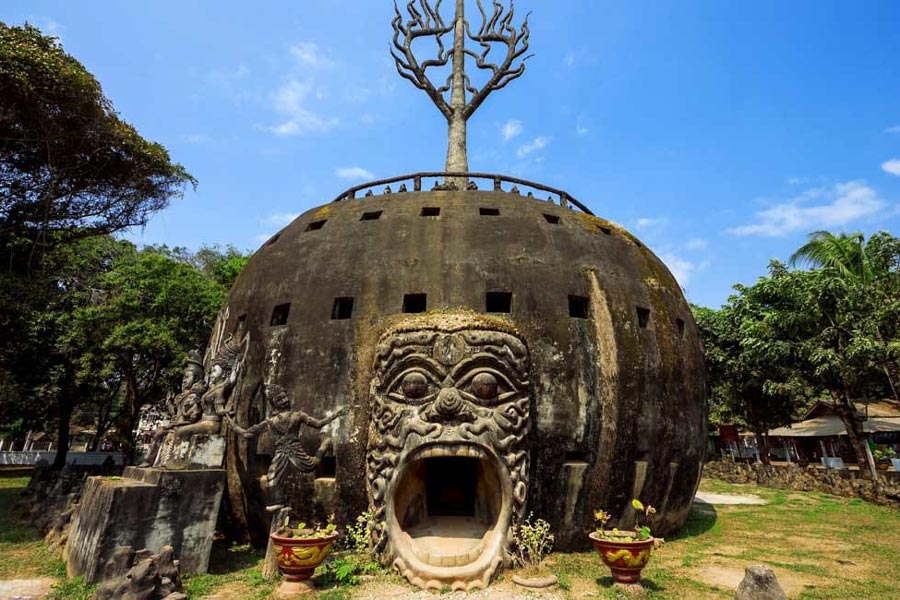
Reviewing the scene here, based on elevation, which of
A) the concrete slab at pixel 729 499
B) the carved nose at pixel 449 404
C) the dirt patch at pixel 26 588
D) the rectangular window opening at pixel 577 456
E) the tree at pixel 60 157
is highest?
the tree at pixel 60 157

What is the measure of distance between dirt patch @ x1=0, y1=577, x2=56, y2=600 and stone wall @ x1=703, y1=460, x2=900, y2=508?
23.1m

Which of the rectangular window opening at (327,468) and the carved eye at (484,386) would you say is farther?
the rectangular window opening at (327,468)

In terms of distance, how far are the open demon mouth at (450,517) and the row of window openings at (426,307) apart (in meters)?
3.26

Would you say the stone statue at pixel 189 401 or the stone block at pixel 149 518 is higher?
the stone statue at pixel 189 401

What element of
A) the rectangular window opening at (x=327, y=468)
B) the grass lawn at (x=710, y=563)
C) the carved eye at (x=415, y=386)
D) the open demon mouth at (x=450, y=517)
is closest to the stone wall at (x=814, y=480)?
the grass lawn at (x=710, y=563)

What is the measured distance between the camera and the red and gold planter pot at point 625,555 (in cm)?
834

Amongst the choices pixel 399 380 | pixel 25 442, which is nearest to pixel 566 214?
pixel 399 380

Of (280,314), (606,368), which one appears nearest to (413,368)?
(606,368)

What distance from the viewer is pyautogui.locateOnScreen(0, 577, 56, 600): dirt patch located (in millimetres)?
8273

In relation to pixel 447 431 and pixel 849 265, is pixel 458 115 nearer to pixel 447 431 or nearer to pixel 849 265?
pixel 447 431

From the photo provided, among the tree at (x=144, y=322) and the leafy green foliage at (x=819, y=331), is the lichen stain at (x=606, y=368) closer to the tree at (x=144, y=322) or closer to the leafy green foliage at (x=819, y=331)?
the leafy green foliage at (x=819, y=331)

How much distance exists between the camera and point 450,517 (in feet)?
36.0

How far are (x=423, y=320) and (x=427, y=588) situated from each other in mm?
4636

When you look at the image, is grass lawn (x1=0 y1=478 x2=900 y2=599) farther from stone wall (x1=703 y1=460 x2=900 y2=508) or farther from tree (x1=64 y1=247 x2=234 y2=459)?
tree (x1=64 y1=247 x2=234 y2=459)
